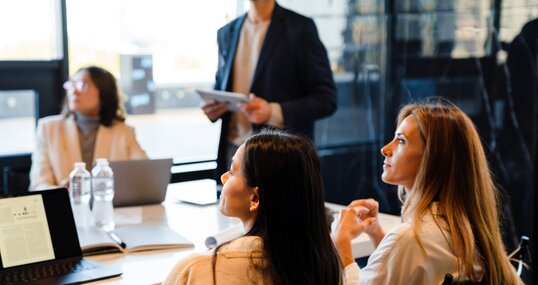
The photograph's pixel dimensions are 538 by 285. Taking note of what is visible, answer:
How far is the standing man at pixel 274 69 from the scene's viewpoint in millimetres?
3270

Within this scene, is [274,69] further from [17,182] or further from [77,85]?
[17,182]

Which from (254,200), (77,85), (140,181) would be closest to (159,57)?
(77,85)

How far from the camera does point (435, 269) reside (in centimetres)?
174

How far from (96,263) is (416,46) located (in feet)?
7.95

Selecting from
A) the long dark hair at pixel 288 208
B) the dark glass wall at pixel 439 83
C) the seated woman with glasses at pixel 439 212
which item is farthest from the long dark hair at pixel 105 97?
the long dark hair at pixel 288 208

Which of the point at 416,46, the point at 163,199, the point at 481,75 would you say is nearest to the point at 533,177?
the point at 481,75

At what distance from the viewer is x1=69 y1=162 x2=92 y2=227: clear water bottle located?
8.09 ft

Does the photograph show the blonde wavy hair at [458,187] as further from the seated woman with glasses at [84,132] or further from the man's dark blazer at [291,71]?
the seated woman with glasses at [84,132]

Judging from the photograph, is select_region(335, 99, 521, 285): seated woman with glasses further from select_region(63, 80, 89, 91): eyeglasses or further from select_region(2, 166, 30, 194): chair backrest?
select_region(2, 166, 30, 194): chair backrest

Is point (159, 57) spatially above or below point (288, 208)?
above

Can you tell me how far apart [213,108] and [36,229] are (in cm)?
116

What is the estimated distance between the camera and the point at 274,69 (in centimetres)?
328

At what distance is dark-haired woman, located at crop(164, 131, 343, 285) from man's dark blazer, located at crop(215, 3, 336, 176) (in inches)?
68.6

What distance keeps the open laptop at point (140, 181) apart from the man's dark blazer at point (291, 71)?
0.47m
